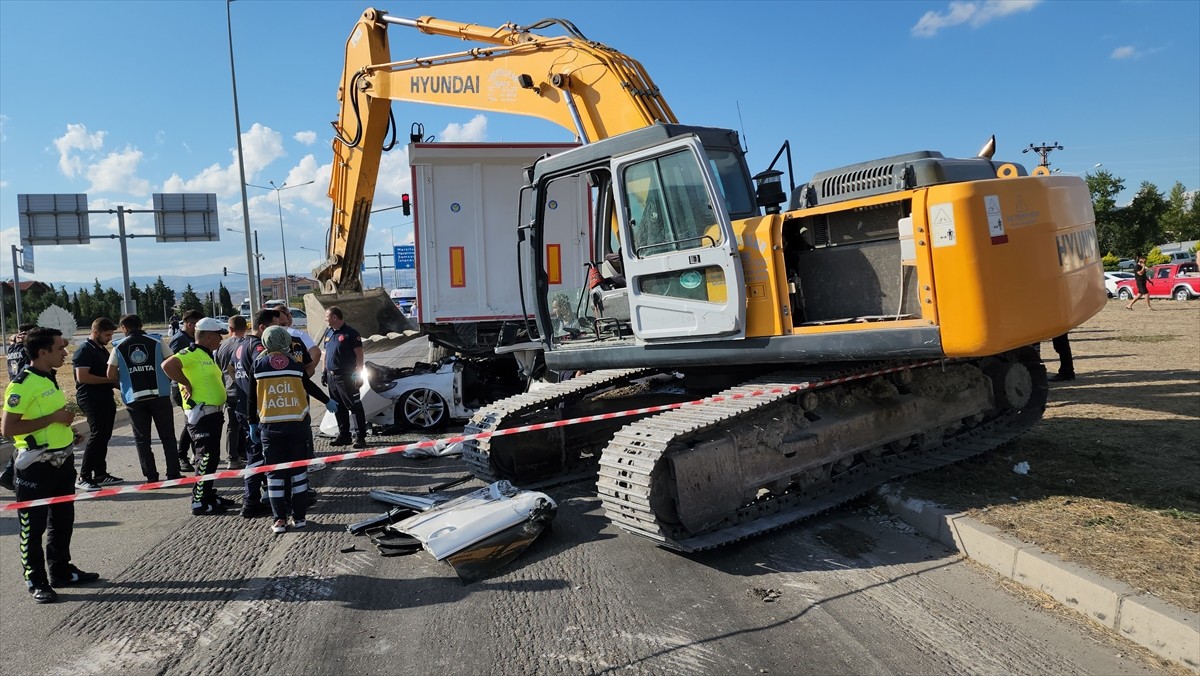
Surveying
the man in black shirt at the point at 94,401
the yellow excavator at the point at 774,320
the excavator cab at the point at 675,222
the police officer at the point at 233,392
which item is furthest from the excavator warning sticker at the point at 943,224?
the man in black shirt at the point at 94,401

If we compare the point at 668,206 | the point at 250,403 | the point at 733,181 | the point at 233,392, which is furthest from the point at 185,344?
the point at 733,181

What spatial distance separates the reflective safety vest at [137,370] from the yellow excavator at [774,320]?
10.8ft

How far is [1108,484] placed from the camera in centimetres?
533

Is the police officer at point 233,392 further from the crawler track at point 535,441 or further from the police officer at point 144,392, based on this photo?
the crawler track at point 535,441

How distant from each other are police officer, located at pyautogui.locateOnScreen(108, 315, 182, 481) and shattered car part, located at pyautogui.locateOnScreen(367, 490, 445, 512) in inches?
99.5

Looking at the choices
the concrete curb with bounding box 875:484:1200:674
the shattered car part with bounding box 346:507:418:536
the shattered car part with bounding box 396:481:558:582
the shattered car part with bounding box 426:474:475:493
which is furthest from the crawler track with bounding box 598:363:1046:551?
the shattered car part with bounding box 426:474:475:493

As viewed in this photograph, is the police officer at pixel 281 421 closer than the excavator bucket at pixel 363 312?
Yes

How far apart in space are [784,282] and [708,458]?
1.27 m

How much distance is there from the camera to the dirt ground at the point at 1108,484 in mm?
3990

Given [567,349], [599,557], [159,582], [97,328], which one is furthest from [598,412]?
[97,328]

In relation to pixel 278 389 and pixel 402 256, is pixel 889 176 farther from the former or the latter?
pixel 402 256

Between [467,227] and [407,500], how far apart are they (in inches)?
202

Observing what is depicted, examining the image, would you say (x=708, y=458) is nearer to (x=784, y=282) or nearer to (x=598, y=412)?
(x=784, y=282)

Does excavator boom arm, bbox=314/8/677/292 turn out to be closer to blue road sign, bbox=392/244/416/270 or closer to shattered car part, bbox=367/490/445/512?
shattered car part, bbox=367/490/445/512
